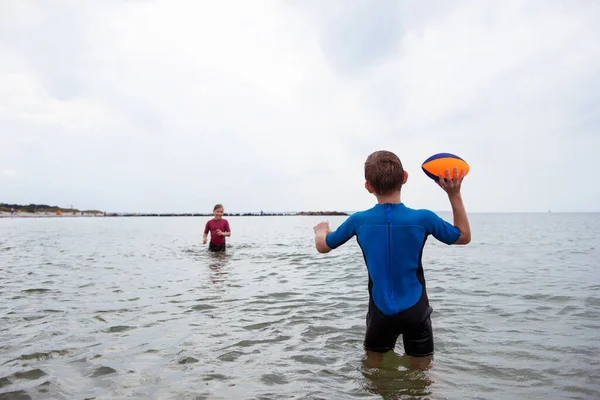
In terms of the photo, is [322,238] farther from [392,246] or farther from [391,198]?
[391,198]

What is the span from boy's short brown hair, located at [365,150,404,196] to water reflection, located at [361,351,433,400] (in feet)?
6.46

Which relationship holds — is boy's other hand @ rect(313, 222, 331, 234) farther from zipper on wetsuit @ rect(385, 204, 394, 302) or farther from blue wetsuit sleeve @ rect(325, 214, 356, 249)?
zipper on wetsuit @ rect(385, 204, 394, 302)

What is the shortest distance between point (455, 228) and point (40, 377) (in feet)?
15.5

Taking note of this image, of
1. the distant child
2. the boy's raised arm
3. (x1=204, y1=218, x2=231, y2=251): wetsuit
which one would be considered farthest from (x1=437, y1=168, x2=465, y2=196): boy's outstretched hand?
(x1=204, y1=218, x2=231, y2=251): wetsuit

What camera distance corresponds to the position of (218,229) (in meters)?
17.2

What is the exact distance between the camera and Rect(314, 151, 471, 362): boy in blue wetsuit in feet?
13.3

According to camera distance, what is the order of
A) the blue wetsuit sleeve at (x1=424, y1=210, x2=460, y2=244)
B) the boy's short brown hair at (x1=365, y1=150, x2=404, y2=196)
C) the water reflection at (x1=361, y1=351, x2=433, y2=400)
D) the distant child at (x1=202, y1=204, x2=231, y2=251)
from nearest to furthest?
the blue wetsuit sleeve at (x1=424, y1=210, x2=460, y2=244)
the boy's short brown hair at (x1=365, y1=150, x2=404, y2=196)
the water reflection at (x1=361, y1=351, x2=433, y2=400)
the distant child at (x1=202, y1=204, x2=231, y2=251)

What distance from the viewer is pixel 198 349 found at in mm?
5586

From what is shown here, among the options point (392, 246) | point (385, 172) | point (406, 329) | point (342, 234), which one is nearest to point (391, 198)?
point (385, 172)

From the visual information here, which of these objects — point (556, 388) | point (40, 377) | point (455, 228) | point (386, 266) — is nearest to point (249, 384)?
point (386, 266)

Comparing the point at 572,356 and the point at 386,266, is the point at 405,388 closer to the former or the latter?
the point at 386,266

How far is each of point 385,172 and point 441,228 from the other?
750mm

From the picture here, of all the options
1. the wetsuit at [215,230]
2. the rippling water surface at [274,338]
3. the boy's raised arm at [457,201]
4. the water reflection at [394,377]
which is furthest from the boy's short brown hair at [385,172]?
the wetsuit at [215,230]

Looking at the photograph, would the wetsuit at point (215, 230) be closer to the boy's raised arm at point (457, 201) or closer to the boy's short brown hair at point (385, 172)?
the boy's short brown hair at point (385, 172)
